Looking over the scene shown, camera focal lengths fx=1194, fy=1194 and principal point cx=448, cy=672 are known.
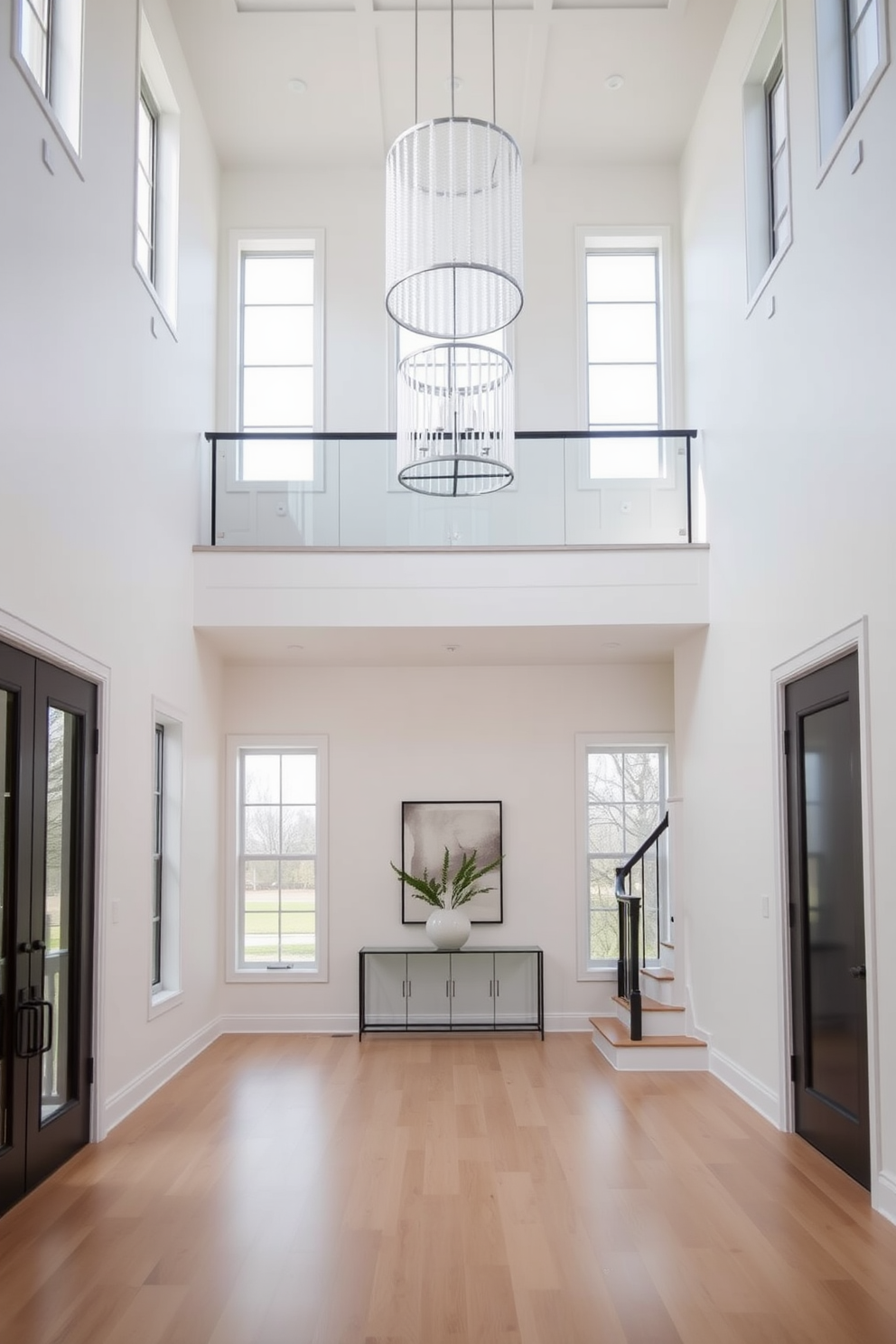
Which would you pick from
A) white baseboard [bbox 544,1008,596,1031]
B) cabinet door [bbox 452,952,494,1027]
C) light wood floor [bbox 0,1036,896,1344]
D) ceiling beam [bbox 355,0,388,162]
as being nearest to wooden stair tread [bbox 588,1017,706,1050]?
light wood floor [bbox 0,1036,896,1344]

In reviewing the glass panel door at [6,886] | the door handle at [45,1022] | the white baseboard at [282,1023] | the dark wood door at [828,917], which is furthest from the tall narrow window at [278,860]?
the glass panel door at [6,886]

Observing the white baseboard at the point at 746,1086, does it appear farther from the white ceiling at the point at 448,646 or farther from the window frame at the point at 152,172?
the window frame at the point at 152,172

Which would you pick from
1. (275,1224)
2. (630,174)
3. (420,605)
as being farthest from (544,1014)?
(630,174)

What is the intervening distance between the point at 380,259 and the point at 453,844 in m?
4.63

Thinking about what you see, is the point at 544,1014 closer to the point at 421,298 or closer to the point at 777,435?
the point at 777,435

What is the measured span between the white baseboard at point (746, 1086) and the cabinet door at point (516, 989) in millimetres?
1579

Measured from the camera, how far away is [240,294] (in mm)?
9422

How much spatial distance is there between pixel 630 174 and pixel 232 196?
124 inches

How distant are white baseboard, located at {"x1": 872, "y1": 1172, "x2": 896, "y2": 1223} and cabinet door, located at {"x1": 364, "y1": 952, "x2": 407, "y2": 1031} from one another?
4725 mm

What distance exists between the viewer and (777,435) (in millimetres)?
6199

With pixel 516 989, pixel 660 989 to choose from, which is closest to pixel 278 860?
pixel 516 989

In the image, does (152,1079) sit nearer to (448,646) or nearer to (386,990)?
(386,990)

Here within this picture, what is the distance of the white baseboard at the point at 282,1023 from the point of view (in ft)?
29.8

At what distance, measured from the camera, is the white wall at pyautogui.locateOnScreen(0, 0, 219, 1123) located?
4738mm
